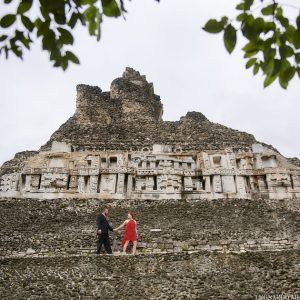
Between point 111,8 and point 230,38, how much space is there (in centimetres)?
112

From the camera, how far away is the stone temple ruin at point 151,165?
1884 cm

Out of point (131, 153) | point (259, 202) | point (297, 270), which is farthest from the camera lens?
point (131, 153)

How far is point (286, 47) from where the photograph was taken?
485 centimetres

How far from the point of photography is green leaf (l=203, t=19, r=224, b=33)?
4703 millimetres

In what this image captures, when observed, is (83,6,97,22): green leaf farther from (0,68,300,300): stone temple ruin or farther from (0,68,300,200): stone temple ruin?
(0,68,300,200): stone temple ruin

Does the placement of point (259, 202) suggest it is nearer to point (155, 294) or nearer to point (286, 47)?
point (155, 294)

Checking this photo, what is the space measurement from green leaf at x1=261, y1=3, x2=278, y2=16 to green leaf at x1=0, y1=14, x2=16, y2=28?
2.30 metres

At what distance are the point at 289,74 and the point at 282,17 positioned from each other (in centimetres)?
53

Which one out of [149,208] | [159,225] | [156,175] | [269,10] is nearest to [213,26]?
[269,10]

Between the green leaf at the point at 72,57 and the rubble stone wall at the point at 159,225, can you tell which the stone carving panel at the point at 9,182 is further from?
the green leaf at the point at 72,57

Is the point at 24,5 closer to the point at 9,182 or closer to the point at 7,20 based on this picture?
the point at 7,20

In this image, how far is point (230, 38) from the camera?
4.78m

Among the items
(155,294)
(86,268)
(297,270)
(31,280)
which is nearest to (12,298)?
(31,280)

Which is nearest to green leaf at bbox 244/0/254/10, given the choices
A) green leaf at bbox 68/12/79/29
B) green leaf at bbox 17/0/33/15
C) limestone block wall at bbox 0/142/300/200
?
green leaf at bbox 68/12/79/29
